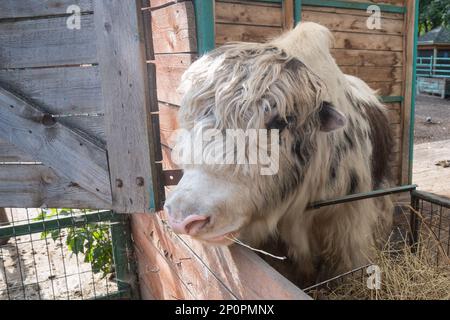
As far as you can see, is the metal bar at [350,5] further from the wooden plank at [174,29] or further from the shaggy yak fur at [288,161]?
the wooden plank at [174,29]

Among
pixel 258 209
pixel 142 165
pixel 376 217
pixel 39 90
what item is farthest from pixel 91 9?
pixel 376 217

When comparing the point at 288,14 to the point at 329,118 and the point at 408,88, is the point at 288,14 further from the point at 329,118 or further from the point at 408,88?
the point at 408,88

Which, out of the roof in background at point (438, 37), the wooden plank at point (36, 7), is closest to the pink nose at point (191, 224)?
the wooden plank at point (36, 7)

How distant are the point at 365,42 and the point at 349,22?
320 millimetres

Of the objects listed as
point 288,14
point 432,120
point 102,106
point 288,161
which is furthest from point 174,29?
point 432,120

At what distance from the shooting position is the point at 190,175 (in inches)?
65.6

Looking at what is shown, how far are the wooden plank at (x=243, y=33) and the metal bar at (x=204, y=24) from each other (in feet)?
3.98

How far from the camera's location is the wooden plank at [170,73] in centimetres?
213

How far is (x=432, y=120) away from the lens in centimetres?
1344

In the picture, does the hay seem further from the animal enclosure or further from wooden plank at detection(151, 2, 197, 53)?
wooden plank at detection(151, 2, 197, 53)

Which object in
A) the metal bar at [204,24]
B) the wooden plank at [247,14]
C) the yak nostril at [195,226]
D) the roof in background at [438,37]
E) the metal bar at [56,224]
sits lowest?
the metal bar at [56,224]

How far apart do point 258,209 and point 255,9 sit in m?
2.13
